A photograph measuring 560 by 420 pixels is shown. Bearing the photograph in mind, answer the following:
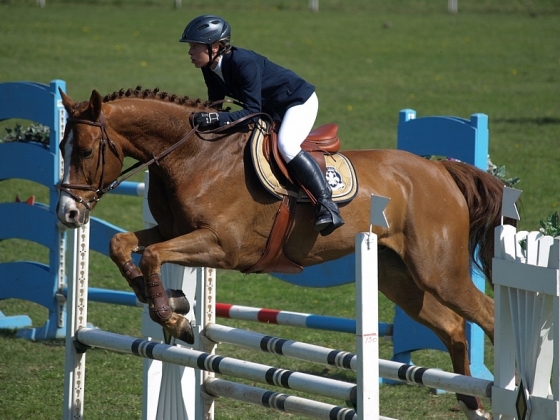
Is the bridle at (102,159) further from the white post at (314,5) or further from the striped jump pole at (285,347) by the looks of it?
the white post at (314,5)

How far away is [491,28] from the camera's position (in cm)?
2286

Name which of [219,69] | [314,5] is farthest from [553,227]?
[314,5]

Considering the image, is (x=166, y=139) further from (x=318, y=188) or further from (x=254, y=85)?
(x=318, y=188)

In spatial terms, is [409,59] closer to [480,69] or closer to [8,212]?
[480,69]

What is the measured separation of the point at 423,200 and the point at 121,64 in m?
15.2

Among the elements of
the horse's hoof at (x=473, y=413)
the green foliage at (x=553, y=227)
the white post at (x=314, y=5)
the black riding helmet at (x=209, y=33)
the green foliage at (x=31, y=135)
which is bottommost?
the horse's hoof at (x=473, y=413)

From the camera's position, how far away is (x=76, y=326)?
511 centimetres

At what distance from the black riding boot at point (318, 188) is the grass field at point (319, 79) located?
147 cm

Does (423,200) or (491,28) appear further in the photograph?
(491,28)

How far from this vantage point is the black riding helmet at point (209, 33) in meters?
4.70

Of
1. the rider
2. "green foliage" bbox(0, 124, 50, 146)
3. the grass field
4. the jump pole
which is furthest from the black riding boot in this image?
"green foliage" bbox(0, 124, 50, 146)

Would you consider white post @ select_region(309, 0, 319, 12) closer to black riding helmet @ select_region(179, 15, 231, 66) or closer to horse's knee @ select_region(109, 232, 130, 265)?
black riding helmet @ select_region(179, 15, 231, 66)

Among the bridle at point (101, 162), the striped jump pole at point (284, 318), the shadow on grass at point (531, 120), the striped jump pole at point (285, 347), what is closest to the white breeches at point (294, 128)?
the bridle at point (101, 162)

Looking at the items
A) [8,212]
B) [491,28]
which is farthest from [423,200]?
[491,28]
